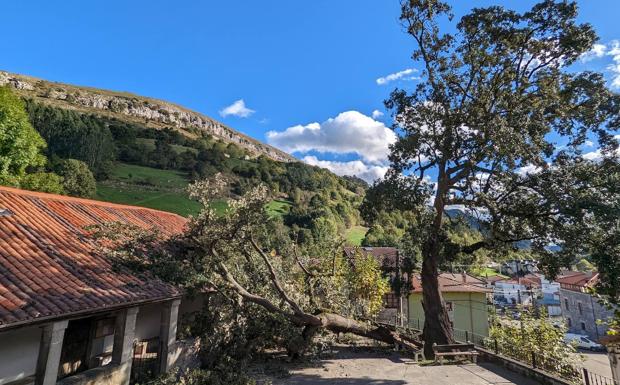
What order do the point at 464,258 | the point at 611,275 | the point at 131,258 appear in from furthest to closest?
the point at 464,258 → the point at 131,258 → the point at 611,275

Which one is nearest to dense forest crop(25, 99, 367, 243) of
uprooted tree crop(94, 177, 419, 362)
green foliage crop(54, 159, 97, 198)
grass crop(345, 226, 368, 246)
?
grass crop(345, 226, 368, 246)

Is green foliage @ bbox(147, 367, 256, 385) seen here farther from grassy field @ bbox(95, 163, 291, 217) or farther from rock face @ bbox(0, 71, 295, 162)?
rock face @ bbox(0, 71, 295, 162)

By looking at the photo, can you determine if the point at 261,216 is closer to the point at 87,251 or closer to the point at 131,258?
the point at 131,258

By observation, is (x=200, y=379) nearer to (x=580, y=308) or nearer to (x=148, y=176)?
(x=580, y=308)

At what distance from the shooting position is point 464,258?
53.6 feet

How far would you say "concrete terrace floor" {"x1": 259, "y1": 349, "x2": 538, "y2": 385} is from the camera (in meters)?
12.1

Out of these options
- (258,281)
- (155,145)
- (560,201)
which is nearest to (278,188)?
(155,145)

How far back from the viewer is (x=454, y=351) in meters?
14.6

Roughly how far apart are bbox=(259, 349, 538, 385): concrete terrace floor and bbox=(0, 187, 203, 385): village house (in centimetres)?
465

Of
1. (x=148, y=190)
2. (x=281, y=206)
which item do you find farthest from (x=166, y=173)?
(x=281, y=206)

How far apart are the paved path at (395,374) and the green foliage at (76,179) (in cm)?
4358

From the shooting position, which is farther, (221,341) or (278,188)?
(278,188)

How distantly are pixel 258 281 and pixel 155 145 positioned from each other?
268 ft

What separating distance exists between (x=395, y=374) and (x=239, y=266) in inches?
289
